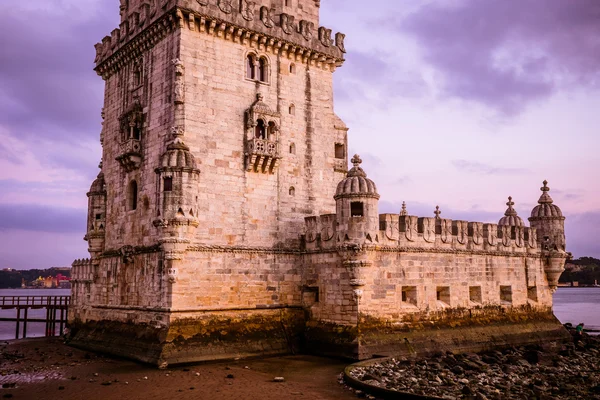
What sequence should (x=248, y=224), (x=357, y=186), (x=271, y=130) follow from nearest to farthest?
(x=357, y=186)
(x=248, y=224)
(x=271, y=130)

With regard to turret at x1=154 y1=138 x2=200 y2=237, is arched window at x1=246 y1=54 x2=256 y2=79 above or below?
above

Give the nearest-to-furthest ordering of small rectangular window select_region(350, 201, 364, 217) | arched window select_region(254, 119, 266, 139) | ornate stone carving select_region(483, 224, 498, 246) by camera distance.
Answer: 1. small rectangular window select_region(350, 201, 364, 217)
2. arched window select_region(254, 119, 266, 139)
3. ornate stone carving select_region(483, 224, 498, 246)

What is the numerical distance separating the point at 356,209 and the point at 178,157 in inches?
303

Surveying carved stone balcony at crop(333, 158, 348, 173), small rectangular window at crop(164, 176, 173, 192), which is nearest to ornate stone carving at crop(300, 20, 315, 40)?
carved stone balcony at crop(333, 158, 348, 173)

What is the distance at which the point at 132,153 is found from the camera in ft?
85.8

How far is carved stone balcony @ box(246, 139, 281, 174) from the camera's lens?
2594cm

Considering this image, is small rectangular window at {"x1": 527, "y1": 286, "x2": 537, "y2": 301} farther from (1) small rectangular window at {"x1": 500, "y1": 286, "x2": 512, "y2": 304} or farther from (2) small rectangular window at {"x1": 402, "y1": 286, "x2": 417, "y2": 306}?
(2) small rectangular window at {"x1": 402, "y1": 286, "x2": 417, "y2": 306}

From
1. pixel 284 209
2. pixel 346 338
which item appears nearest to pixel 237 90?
pixel 284 209

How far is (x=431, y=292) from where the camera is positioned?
2738cm

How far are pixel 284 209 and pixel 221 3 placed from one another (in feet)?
31.2

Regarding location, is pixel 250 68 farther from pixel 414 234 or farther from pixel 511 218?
pixel 511 218

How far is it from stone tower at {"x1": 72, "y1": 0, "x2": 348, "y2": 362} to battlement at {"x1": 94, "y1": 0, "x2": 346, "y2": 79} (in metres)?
0.06

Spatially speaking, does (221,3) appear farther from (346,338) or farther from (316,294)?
(346,338)

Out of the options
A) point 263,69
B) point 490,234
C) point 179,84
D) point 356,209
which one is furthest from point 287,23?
point 490,234
